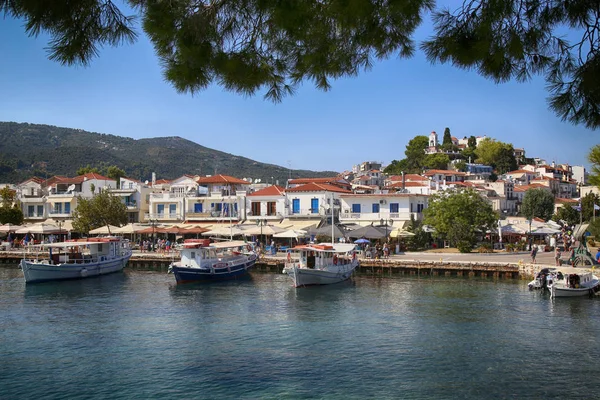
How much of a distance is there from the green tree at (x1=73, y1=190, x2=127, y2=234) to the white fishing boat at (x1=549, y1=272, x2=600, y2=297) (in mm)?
41709

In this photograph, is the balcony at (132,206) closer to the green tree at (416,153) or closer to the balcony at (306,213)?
the balcony at (306,213)

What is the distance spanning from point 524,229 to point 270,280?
73.5 ft

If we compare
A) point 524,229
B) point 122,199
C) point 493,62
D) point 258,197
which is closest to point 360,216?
point 258,197

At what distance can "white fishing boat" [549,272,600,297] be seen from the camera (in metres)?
30.0

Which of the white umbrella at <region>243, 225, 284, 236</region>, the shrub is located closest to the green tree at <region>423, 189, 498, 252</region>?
the shrub

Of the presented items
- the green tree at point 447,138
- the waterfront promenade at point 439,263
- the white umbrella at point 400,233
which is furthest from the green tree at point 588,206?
the green tree at point 447,138

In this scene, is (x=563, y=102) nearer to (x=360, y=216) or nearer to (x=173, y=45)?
(x=173, y=45)

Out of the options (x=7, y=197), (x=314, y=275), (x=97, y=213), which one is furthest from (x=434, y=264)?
(x=7, y=197)

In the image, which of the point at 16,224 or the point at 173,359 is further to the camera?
the point at 16,224

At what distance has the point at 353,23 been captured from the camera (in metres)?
9.09

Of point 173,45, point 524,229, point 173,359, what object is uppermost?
point 173,45

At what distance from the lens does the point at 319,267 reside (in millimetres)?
37125

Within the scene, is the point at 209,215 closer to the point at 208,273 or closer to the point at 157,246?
the point at 157,246

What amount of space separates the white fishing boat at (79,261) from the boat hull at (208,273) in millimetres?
7325
